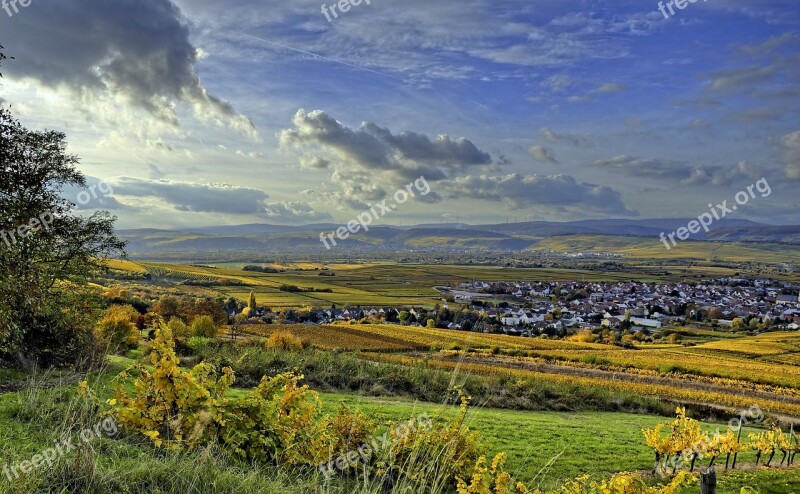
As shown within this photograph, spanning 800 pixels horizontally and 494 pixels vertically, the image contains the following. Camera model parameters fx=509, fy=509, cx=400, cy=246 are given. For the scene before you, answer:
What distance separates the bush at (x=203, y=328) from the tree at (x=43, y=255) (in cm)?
1560

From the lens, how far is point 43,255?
16.5 metres

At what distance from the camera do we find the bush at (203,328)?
36719 millimetres

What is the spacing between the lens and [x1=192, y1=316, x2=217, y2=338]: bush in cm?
3672

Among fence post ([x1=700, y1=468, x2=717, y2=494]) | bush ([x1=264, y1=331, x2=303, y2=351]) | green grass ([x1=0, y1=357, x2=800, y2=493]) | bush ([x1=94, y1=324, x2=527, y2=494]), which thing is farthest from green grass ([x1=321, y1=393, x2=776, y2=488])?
bush ([x1=264, y1=331, x2=303, y2=351])

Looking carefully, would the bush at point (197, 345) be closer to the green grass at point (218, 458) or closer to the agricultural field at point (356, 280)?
the green grass at point (218, 458)

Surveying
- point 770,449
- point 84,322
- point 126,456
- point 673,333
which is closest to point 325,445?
point 126,456

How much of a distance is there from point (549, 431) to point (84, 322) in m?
17.0

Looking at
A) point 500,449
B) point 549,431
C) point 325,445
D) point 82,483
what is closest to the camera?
point 82,483

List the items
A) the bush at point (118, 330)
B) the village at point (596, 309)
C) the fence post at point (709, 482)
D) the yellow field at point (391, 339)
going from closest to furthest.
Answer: the fence post at point (709, 482) < the bush at point (118, 330) < the yellow field at point (391, 339) < the village at point (596, 309)

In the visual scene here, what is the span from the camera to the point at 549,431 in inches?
650

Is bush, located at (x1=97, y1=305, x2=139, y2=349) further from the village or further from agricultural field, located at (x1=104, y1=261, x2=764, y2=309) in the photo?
agricultural field, located at (x1=104, y1=261, x2=764, y2=309)

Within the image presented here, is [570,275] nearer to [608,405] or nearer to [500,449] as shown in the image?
[608,405]

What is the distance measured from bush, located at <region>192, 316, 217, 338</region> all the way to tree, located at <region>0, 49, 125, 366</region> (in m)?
15.6

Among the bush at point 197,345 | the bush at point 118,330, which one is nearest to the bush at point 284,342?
the bush at point 197,345
